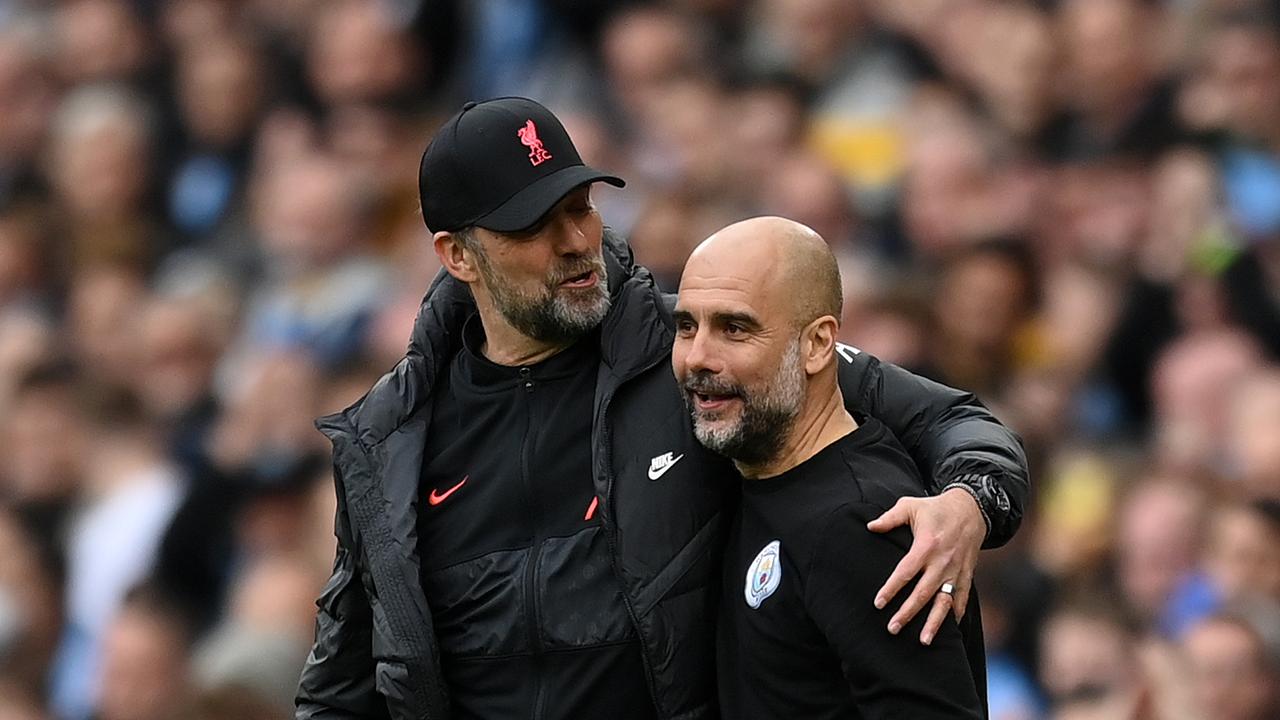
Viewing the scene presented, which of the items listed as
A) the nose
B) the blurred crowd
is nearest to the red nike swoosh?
the nose

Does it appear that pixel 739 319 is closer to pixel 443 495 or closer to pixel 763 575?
pixel 763 575

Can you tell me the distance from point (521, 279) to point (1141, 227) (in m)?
3.04

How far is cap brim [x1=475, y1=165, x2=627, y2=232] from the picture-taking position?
314 centimetres

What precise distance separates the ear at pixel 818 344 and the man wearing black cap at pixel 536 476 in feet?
0.69

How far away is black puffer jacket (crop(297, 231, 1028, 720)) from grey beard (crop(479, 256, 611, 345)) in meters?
0.03

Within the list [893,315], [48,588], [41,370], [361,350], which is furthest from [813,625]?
[41,370]

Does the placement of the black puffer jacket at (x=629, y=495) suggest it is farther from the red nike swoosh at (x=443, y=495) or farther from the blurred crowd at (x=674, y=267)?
the blurred crowd at (x=674, y=267)

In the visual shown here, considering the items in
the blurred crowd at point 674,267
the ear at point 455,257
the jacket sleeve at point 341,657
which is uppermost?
the ear at point 455,257

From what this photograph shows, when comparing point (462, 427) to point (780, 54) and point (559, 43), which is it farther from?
point (559, 43)

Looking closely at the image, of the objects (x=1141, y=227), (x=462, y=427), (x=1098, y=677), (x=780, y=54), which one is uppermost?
(x=462, y=427)

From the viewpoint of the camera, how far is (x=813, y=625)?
2814 mm

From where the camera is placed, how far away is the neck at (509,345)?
10.7ft

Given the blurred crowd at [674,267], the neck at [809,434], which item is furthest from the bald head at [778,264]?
the blurred crowd at [674,267]

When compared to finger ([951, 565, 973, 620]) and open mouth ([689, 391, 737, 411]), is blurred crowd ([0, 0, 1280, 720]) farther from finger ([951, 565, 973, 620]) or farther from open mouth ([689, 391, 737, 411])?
open mouth ([689, 391, 737, 411])
